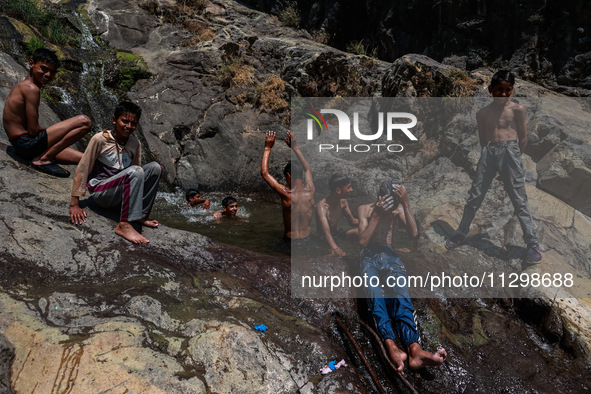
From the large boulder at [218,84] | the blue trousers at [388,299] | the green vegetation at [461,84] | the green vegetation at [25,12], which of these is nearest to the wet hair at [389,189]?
the blue trousers at [388,299]

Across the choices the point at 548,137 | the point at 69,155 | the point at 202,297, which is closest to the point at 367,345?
the point at 202,297

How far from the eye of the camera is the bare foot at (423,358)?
3.26 meters

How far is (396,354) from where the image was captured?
345 cm

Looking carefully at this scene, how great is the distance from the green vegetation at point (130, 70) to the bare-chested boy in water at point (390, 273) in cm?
899

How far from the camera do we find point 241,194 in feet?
30.8

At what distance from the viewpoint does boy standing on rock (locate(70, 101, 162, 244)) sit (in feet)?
13.6

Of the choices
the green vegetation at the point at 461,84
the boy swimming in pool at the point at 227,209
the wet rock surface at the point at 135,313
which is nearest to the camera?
the wet rock surface at the point at 135,313

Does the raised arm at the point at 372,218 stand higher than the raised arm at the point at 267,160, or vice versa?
the raised arm at the point at 267,160

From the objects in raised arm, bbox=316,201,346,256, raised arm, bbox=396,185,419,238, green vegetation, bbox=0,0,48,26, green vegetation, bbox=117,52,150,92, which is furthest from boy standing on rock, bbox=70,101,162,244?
green vegetation, bbox=0,0,48,26

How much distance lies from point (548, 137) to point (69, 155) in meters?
8.31

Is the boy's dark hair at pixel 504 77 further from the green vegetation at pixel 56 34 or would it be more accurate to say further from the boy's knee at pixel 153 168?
the green vegetation at pixel 56 34

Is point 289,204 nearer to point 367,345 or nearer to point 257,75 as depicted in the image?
point 367,345

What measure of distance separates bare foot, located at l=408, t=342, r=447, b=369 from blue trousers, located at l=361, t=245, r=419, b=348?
122 millimetres

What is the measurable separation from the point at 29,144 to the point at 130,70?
7171 millimetres
